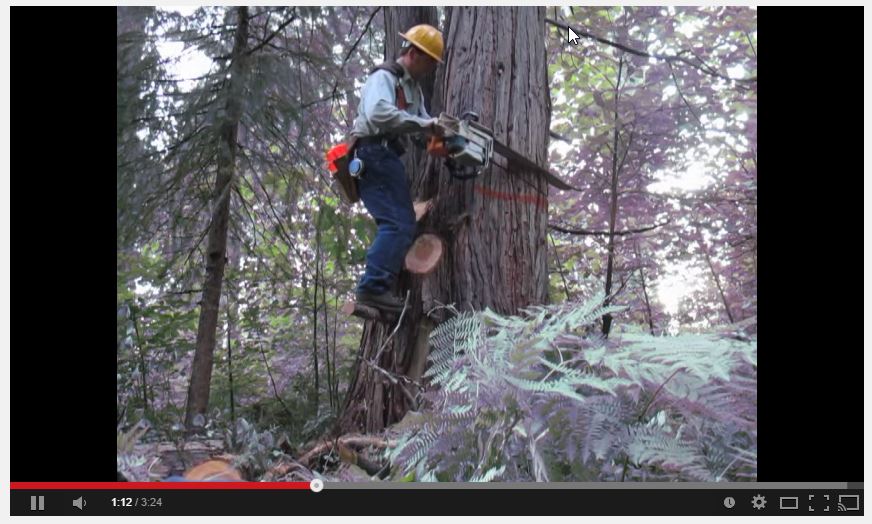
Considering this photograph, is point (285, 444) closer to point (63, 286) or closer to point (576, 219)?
point (63, 286)

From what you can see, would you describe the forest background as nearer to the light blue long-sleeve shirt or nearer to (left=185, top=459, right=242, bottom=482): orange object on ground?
(left=185, top=459, right=242, bottom=482): orange object on ground

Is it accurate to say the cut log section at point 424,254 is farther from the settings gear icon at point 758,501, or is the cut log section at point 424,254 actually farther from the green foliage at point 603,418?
the settings gear icon at point 758,501

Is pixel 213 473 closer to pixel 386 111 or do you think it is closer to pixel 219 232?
pixel 386 111

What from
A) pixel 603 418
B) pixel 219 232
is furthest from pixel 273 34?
pixel 603 418

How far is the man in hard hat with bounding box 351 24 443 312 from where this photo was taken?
8.23 feet

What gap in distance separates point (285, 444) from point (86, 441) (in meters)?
1.14

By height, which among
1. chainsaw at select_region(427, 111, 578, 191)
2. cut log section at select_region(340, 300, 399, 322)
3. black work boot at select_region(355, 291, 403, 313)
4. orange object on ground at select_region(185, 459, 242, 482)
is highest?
chainsaw at select_region(427, 111, 578, 191)

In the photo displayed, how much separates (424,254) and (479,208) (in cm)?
30

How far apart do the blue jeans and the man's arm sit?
0.47ft

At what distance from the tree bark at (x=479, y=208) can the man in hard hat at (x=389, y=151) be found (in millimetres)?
165

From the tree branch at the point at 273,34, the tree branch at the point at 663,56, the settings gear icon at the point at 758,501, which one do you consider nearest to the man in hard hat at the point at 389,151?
the tree branch at the point at 273,34

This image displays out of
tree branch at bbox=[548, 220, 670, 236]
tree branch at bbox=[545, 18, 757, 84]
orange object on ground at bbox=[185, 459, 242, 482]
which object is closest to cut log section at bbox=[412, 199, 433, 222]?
tree branch at bbox=[548, 220, 670, 236]

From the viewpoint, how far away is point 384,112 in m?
2.48

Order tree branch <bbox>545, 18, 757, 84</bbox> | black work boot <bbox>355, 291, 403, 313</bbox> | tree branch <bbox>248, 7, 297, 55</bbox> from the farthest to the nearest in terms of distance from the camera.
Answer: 1. tree branch <bbox>545, 18, 757, 84</bbox>
2. tree branch <bbox>248, 7, 297, 55</bbox>
3. black work boot <bbox>355, 291, 403, 313</bbox>
